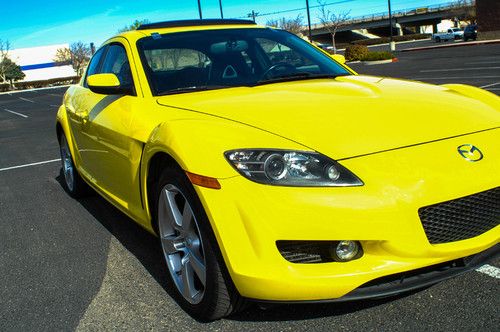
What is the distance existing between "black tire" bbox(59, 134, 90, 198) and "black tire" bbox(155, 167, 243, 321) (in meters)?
2.50

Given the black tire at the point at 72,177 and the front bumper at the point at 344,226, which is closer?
the front bumper at the point at 344,226

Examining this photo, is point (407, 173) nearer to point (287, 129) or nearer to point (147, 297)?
point (287, 129)

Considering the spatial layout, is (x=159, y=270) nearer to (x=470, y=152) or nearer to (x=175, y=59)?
(x=175, y=59)

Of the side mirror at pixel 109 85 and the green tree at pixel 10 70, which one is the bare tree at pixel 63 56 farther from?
the side mirror at pixel 109 85

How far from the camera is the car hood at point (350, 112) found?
248cm

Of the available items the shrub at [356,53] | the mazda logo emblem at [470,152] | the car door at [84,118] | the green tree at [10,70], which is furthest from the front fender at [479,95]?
the green tree at [10,70]

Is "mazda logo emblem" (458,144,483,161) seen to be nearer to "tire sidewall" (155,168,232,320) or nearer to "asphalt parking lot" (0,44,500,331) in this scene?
"asphalt parking lot" (0,44,500,331)

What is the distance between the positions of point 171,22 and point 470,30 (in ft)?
156

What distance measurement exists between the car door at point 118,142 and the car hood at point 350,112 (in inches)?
12.8

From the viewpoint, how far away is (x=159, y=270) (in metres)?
3.47

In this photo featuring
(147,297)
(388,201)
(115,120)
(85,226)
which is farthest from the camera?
(85,226)

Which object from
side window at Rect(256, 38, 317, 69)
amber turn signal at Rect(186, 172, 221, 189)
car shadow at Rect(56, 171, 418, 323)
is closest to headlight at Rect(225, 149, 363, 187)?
amber turn signal at Rect(186, 172, 221, 189)

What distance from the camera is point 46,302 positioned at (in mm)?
3158

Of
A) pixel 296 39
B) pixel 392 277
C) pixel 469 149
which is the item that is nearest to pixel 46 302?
pixel 392 277
